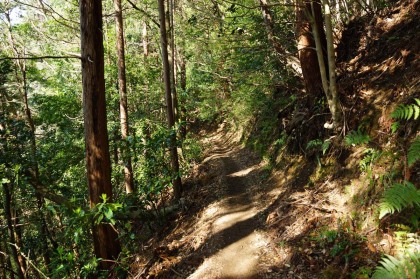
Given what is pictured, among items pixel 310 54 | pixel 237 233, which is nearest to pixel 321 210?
pixel 237 233

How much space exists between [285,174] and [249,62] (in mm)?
4209

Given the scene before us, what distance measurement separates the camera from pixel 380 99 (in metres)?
5.68

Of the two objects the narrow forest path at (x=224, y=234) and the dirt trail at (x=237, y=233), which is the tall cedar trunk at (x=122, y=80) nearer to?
the narrow forest path at (x=224, y=234)

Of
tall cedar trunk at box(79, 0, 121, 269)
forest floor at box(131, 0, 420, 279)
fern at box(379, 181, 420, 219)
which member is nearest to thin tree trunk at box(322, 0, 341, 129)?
forest floor at box(131, 0, 420, 279)

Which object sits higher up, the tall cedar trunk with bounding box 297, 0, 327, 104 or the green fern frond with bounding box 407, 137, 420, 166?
the tall cedar trunk with bounding box 297, 0, 327, 104

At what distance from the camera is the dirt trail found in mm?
5098

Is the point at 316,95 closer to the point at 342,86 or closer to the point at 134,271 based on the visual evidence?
the point at 342,86

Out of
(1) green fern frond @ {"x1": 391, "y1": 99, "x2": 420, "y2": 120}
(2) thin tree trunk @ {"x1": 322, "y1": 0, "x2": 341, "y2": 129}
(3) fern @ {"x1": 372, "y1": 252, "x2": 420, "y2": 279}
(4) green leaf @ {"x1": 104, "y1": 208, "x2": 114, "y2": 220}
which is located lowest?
(3) fern @ {"x1": 372, "y1": 252, "x2": 420, "y2": 279}

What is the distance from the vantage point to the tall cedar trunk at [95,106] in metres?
4.69

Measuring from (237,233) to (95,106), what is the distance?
3916 millimetres

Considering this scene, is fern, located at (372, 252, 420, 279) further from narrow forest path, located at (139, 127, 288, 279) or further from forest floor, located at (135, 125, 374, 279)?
narrow forest path, located at (139, 127, 288, 279)

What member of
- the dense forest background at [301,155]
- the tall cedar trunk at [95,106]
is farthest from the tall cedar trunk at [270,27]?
the tall cedar trunk at [95,106]

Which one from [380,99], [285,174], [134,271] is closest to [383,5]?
[380,99]

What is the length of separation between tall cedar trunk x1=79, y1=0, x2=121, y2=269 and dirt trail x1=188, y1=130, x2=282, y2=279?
1999 mm
